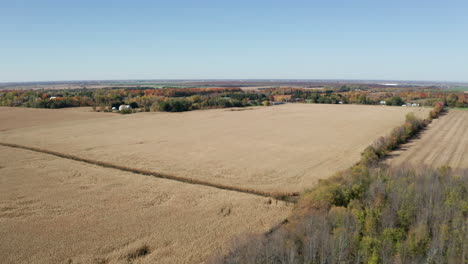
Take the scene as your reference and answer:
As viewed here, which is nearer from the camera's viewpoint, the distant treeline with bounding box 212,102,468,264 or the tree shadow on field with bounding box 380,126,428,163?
the distant treeline with bounding box 212,102,468,264

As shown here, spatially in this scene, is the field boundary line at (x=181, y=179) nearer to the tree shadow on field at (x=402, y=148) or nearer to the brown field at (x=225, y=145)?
the brown field at (x=225, y=145)

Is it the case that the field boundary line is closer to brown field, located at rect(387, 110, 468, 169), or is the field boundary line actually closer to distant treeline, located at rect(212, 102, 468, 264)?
distant treeline, located at rect(212, 102, 468, 264)

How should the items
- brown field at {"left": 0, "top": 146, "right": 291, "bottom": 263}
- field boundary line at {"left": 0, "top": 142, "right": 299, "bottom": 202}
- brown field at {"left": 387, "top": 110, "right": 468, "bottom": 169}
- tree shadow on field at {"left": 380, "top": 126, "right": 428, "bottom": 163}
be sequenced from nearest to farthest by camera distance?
brown field at {"left": 0, "top": 146, "right": 291, "bottom": 263} → field boundary line at {"left": 0, "top": 142, "right": 299, "bottom": 202} → brown field at {"left": 387, "top": 110, "right": 468, "bottom": 169} → tree shadow on field at {"left": 380, "top": 126, "right": 428, "bottom": 163}

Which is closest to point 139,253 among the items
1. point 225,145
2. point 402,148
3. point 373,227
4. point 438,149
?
point 373,227

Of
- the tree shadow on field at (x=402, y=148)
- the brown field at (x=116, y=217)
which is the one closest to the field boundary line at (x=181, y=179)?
the brown field at (x=116, y=217)

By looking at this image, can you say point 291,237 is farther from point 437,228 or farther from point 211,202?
point 211,202

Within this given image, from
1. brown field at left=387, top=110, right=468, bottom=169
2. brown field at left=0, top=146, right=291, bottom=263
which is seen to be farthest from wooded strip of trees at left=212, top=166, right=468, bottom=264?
brown field at left=387, top=110, right=468, bottom=169

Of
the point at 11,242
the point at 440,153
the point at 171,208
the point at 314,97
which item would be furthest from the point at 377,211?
the point at 314,97

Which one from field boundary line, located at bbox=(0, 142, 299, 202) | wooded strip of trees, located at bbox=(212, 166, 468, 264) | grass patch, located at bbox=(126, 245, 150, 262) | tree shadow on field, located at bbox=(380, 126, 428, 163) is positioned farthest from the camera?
tree shadow on field, located at bbox=(380, 126, 428, 163)
